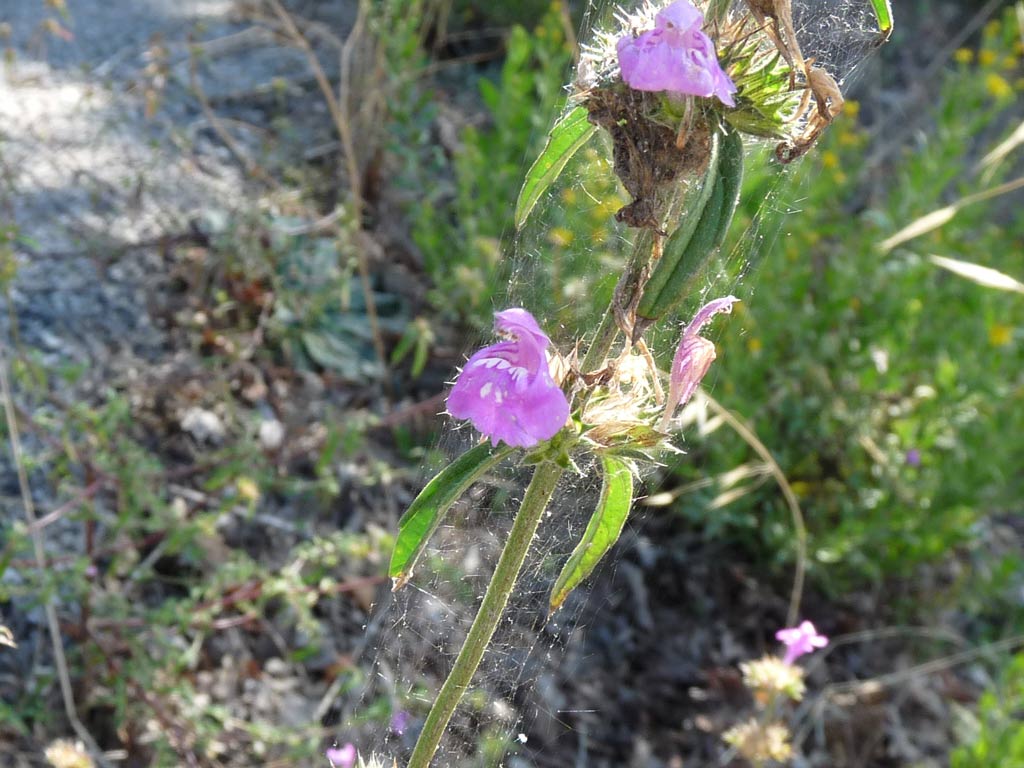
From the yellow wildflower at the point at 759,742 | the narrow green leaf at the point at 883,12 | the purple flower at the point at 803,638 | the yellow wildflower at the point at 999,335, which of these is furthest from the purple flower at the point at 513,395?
the yellow wildflower at the point at 999,335

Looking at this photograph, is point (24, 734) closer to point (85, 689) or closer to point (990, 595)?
point (85, 689)

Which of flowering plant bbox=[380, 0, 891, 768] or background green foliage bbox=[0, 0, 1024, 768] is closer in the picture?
flowering plant bbox=[380, 0, 891, 768]

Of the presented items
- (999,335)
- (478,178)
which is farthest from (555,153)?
(999,335)

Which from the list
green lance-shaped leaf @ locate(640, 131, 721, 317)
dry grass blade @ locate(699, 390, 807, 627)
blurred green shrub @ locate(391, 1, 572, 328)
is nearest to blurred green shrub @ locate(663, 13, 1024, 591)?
dry grass blade @ locate(699, 390, 807, 627)

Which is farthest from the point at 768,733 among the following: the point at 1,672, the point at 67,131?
the point at 67,131

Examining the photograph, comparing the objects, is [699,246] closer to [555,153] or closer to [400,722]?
[555,153]

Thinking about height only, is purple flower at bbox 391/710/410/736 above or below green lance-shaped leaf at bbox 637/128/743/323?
below

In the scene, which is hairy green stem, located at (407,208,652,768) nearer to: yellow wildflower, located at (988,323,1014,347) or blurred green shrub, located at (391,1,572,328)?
blurred green shrub, located at (391,1,572,328)
